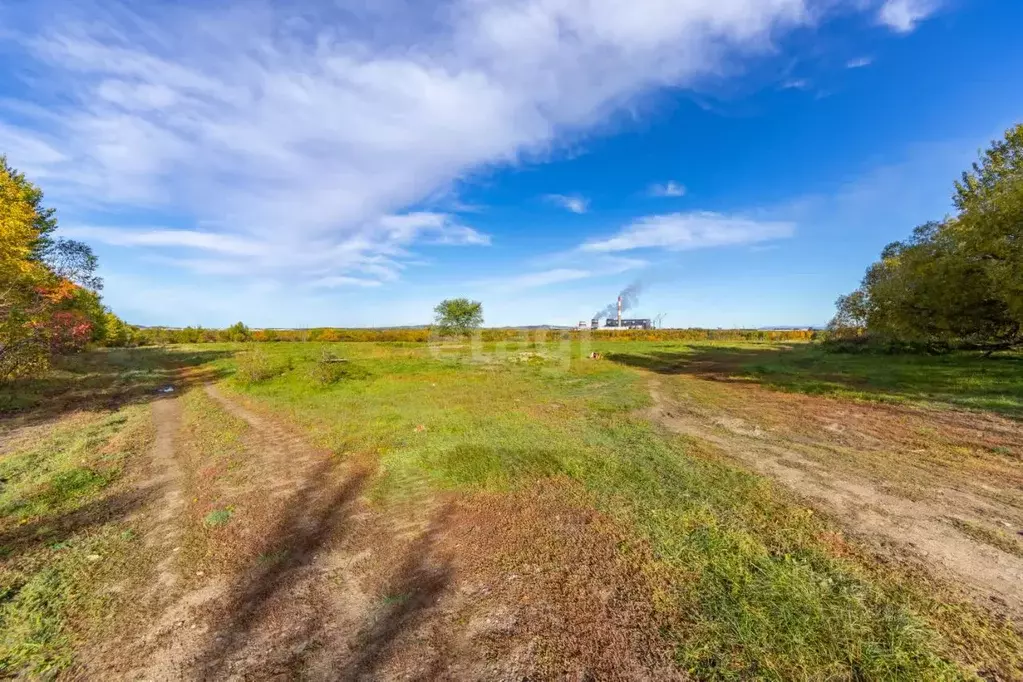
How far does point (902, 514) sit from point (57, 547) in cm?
1170

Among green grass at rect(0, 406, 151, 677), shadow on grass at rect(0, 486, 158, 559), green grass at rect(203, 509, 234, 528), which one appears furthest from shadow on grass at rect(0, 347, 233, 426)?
green grass at rect(203, 509, 234, 528)

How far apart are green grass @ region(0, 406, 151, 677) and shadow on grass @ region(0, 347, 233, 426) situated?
19.6 feet

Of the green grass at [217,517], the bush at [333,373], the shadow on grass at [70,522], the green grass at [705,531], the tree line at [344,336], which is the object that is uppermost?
the tree line at [344,336]

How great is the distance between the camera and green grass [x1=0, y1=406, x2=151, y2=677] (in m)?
3.66

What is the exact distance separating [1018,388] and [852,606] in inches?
686

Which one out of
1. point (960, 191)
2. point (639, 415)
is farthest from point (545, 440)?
point (960, 191)

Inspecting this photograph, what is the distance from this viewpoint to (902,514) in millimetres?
5395

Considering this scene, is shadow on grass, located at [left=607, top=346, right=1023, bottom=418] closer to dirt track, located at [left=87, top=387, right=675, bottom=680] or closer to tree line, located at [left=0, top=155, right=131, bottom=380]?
dirt track, located at [left=87, top=387, right=675, bottom=680]

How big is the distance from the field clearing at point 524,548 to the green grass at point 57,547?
4 cm

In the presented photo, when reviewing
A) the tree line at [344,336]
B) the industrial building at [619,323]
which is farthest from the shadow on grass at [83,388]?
the industrial building at [619,323]

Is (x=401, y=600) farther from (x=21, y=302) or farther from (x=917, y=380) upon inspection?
(x=917, y=380)

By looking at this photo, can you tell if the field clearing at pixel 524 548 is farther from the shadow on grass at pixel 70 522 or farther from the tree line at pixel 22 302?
the tree line at pixel 22 302

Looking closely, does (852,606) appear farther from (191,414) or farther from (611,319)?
(611,319)

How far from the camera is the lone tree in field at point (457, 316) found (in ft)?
150
